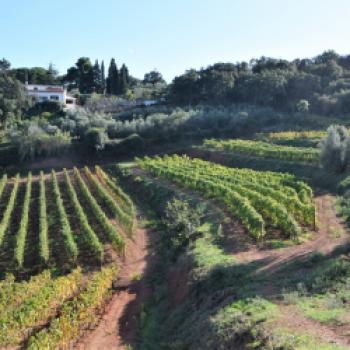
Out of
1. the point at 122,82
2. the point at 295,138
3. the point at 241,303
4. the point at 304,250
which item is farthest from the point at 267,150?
the point at 122,82

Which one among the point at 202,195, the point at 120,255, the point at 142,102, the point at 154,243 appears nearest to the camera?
the point at 120,255

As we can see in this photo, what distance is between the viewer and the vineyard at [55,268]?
1797 centimetres

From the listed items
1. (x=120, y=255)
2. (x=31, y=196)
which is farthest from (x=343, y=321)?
(x=31, y=196)

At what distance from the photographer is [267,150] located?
1802 inches

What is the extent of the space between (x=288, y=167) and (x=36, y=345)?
2929cm

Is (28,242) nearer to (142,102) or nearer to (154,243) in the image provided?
(154,243)

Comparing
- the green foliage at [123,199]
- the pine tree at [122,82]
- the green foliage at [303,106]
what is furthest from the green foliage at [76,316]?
the pine tree at [122,82]

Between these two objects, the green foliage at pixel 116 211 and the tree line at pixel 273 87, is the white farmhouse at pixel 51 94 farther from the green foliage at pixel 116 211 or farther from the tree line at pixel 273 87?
the green foliage at pixel 116 211

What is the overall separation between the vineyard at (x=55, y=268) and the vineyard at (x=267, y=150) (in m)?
16.0

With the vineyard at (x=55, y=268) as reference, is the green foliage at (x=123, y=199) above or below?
above

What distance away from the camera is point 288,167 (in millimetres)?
40781

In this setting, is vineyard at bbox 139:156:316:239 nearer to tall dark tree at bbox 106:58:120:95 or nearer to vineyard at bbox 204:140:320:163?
vineyard at bbox 204:140:320:163

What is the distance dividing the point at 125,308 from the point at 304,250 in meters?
8.61

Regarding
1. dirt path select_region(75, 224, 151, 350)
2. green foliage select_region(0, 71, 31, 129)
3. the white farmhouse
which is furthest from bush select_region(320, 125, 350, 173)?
the white farmhouse
